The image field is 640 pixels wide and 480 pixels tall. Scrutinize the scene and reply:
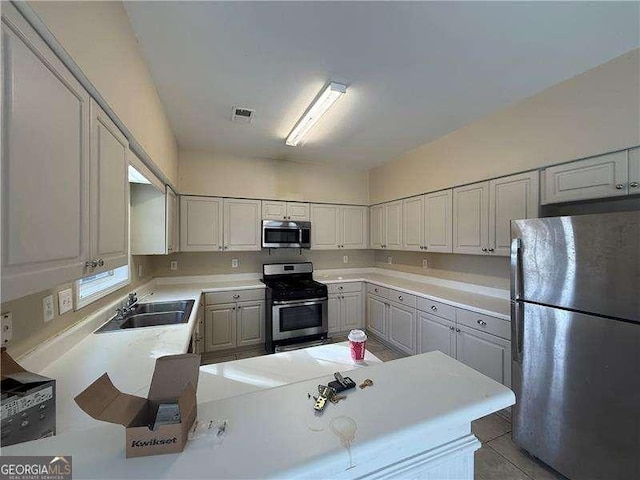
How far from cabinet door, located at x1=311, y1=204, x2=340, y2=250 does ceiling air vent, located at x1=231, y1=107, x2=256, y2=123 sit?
1.67 meters

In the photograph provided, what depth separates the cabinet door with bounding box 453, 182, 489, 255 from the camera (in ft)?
8.32

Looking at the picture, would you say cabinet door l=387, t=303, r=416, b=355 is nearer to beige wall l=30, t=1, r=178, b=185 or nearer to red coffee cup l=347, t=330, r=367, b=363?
red coffee cup l=347, t=330, r=367, b=363

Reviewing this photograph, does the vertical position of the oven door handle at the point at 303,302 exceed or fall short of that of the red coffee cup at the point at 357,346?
it falls short

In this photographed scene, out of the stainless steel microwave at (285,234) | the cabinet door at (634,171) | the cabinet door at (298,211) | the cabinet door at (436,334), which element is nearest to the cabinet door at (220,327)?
the stainless steel microwave at (285,234)

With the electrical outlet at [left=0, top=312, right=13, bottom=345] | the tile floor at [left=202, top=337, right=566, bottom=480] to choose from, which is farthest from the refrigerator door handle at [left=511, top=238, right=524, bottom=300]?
the electrical outlet at [left=0, top=312, right=13, bottom=345]

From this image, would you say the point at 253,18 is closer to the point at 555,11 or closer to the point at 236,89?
the point at 236,89

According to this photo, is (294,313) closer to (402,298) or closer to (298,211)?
(402,298)

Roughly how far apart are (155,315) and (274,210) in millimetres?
1986

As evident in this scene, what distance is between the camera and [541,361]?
5.45 feet

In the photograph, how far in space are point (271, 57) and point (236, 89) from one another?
0.51 meters

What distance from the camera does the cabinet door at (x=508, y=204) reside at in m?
2.17

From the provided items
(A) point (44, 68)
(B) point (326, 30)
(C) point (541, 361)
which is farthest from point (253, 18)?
(C) point (541, 361)

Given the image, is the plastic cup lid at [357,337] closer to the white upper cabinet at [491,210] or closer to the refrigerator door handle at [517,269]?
the refrigerator door handle at [517,269]

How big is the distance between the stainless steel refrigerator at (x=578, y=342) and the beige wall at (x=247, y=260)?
278cm
